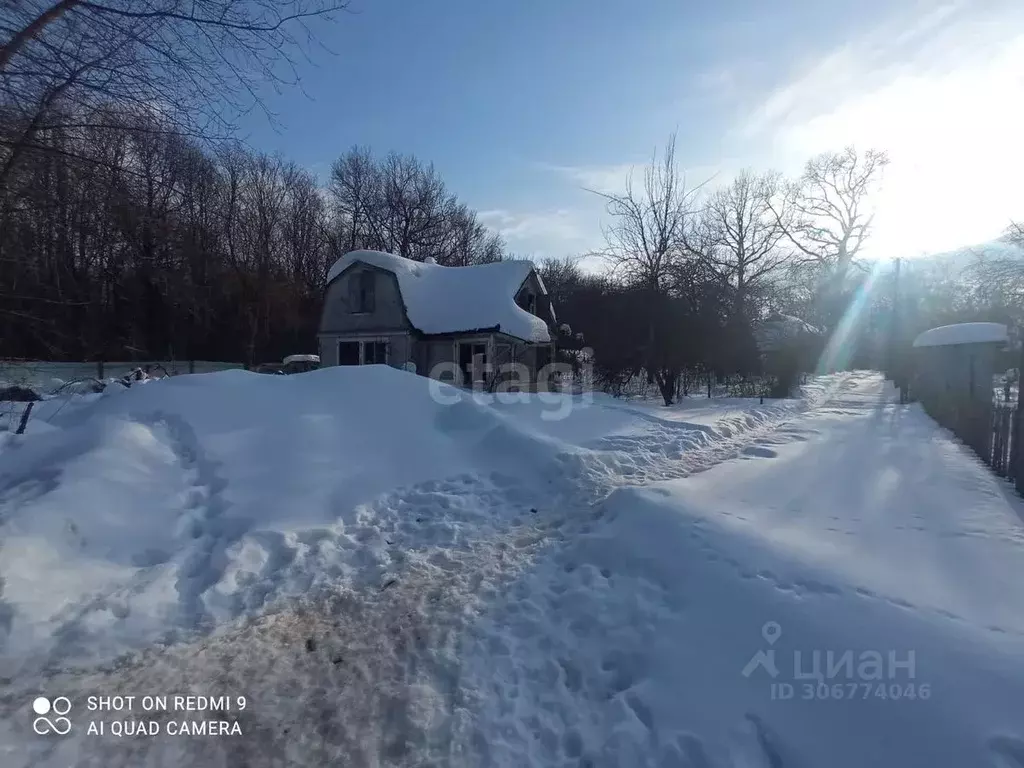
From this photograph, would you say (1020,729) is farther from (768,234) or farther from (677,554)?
(768,234)

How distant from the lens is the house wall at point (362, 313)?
22.7 meters

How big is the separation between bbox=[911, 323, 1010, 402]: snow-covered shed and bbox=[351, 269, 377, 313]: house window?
19.9 meters

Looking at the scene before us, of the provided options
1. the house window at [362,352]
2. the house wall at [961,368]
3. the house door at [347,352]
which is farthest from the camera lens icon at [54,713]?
the house door at [347,352]

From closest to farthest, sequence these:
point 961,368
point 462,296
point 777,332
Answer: point 961,368 < point 462,296 < point 777,332

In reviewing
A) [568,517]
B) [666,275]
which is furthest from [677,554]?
[666,275]

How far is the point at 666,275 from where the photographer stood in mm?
19234

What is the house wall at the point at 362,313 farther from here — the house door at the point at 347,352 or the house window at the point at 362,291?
the house door at the point at 347,352

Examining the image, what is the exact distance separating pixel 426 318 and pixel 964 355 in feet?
60.8

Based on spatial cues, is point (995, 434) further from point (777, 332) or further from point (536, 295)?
point (536, 295)

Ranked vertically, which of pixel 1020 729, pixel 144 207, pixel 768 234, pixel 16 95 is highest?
pixel 768 234

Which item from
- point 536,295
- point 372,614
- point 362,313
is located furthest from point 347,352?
point 372,614

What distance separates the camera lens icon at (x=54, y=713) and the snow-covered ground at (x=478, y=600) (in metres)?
0.05

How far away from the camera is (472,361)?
22453 mm

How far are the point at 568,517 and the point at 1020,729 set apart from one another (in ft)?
12.7
